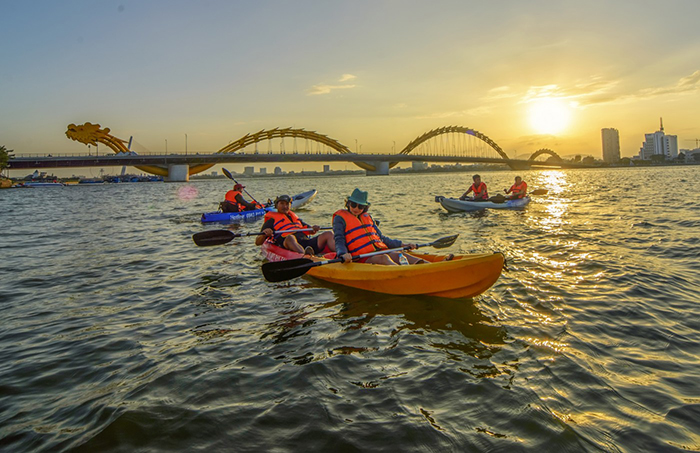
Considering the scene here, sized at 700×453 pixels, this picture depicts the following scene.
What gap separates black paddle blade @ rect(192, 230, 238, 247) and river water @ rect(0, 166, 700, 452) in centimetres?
144

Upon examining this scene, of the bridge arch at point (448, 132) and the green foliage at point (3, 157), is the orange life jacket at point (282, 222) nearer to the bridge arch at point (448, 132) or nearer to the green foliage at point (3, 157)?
the green foliage at point (3, 157)

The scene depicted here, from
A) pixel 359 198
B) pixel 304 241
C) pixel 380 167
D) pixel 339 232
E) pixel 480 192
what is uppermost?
pixel 380 167

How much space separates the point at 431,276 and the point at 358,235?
67.8 inches

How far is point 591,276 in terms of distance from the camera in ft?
25.7

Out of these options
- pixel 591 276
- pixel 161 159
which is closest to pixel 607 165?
pixel 161 159

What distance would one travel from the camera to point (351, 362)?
4.64m

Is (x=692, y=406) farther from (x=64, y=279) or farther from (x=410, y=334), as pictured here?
(x=64, y=279)

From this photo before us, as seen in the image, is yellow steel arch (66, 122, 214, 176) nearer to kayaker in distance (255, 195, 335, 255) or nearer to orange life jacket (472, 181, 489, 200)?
orange life jacket (472, 181, 489, 200)

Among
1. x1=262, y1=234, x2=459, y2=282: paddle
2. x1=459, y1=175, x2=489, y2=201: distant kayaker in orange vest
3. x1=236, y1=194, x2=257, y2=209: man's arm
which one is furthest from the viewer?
x1=459, y1=175, x2=489, y2=201: distant kayaker in orange vest

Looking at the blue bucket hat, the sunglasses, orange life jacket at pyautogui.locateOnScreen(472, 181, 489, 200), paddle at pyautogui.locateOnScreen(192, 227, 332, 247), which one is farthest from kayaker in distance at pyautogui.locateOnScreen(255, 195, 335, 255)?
orange life jacket at pyautogui.locateOnScreen(472, 181, 489, 200)

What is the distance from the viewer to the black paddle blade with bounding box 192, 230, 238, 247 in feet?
34.9

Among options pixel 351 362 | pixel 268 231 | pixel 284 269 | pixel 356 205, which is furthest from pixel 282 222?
pixel 351 362

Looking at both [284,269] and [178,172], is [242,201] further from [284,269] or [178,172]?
[178,172]

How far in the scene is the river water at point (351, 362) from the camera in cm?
332
